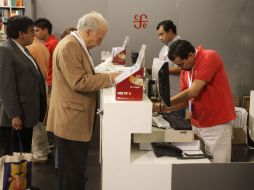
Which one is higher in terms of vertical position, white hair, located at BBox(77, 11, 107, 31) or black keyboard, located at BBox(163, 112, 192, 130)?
white hair, located at BBox(77, 11, 107, 31)

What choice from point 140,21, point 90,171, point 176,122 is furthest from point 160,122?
point 140,21

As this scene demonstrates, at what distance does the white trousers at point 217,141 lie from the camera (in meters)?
2.56

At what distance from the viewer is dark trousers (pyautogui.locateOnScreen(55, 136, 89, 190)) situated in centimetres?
239

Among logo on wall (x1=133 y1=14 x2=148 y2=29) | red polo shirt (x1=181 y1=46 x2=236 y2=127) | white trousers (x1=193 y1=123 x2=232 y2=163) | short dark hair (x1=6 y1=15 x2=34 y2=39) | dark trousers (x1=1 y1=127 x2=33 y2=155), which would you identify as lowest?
dark trousers (x1=1 y1=127 x2=33 y2=155)

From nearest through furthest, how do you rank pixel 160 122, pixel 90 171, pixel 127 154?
pixel 127 154
pixel 160 122
pixel 90 171

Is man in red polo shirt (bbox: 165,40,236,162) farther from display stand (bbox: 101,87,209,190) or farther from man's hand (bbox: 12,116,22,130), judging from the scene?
man's hand (bbox: 12,116,22,130)

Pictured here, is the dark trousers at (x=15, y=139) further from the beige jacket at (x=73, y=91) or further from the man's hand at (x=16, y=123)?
the beige jacket at (x=73, y=91)

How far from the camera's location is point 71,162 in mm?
2428

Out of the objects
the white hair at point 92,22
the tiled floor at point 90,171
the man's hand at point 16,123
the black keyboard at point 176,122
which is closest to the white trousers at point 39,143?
the tiled floor at point 90,171

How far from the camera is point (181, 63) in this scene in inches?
101

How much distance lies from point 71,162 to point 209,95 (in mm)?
1039

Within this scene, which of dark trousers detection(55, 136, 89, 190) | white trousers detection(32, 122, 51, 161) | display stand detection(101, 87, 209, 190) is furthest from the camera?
white trousers detection(32, 122, 51, 161)

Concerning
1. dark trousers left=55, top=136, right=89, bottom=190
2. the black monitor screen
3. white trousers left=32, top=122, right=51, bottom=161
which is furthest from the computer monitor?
white trousers left=32, top=122, right=51, bottom=161

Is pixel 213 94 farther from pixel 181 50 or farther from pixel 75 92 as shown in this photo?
pixel 75 92
